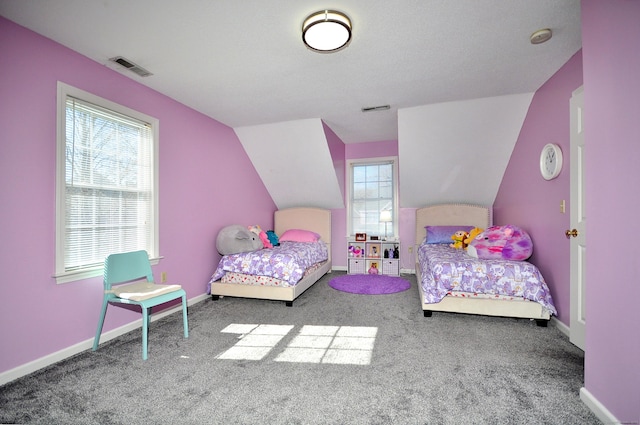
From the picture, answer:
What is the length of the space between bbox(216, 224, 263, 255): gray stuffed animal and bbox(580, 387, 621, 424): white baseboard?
129 inches

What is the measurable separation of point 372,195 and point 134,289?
414 centimetres

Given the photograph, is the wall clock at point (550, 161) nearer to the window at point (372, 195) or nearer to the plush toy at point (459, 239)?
the plush toy at point (459, 239)

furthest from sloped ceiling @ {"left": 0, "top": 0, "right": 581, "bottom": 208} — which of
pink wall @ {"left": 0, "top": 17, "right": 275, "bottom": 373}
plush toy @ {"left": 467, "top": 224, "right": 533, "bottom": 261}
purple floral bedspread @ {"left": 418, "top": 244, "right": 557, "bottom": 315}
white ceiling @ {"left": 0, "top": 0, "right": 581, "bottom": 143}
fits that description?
purple floral bedspread @ {"left": 418, "top": 244, "right": 557, "bottom": 315}

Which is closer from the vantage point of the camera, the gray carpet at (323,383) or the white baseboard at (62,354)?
the gray carpet at (323,383)

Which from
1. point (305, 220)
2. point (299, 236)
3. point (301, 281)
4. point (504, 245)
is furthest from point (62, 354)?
point (504, 245)

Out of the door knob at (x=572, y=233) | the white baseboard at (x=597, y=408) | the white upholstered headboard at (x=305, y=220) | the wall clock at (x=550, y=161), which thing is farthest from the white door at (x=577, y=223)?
the white upholstered headboard at (x=305, y=220)

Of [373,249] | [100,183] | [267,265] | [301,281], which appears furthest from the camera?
[373,249]

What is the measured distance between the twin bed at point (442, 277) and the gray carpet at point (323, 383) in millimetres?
221

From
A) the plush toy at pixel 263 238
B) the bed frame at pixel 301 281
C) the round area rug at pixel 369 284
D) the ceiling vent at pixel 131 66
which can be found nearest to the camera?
the ceiling vent at pixel 131 66

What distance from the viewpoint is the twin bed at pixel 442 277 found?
280 centimetres

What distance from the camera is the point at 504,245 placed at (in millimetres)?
3176

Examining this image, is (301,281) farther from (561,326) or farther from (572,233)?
(572,233)

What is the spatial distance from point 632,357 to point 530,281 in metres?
1.58

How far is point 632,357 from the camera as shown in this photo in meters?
1.32
